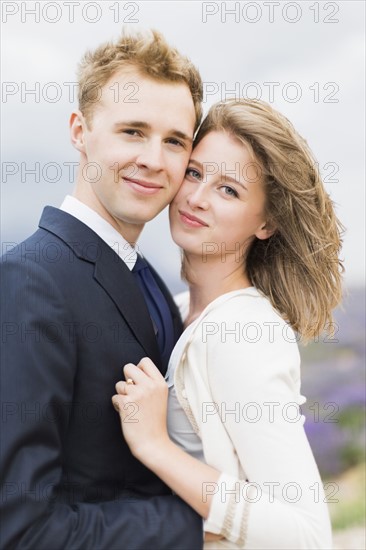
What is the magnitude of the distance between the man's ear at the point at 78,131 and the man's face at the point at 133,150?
0.09 meters

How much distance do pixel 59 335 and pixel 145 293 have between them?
534 millimetres

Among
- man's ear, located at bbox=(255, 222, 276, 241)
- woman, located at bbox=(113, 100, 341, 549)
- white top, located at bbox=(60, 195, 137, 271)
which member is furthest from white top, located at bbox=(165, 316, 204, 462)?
man's ear, located at bbox=(255, 222, 276, 241)

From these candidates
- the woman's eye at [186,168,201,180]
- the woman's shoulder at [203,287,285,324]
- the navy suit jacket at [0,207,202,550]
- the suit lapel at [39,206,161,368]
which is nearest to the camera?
the navy suit jacket at [0,207,202,550]

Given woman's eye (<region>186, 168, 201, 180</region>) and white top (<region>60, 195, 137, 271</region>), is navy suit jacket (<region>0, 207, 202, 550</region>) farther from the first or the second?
woman's eye (<region>186, 168, 201, 180</region>)

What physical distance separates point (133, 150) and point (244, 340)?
2.23 feet

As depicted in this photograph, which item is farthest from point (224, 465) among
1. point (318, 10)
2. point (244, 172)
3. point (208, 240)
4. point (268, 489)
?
point (318, 10)

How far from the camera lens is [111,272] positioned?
7.39 ft

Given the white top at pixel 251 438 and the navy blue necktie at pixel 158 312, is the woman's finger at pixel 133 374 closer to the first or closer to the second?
the white top at pixel 251 438

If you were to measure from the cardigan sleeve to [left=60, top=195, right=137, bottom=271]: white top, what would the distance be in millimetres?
413

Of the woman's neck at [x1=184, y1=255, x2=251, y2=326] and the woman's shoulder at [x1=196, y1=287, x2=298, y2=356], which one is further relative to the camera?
the woman's neck at [x1=184, y1=255, x2=251, y2=326]

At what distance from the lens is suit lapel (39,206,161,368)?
222 centimetres

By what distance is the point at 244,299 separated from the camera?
247cm

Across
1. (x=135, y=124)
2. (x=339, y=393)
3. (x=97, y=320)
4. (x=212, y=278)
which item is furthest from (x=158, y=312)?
(x=339, y=393)

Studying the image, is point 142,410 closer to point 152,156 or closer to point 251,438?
point 251,438
